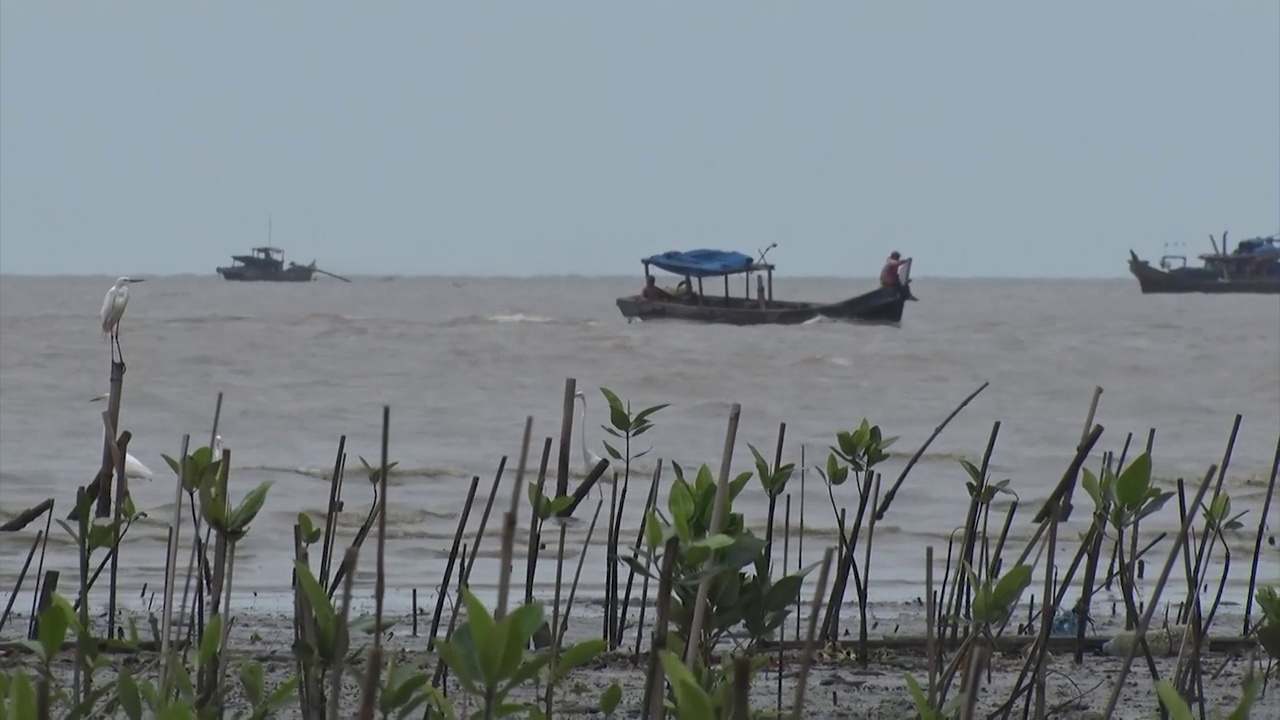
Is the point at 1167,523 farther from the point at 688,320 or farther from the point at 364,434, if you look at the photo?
the point at 688,320

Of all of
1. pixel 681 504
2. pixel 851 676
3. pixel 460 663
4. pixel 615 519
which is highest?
pixel 681 504

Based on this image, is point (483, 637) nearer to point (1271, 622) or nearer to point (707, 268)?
point (1271, 622)

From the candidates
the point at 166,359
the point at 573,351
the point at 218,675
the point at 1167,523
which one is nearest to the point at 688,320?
the point at 573,351

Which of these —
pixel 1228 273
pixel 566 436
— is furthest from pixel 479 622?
pixel 1228 273

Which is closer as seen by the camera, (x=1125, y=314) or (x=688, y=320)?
(x=688, y=320)

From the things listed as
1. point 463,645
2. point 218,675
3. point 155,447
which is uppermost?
point 463,645

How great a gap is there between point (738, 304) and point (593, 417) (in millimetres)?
19596

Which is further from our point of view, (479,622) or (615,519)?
(615,519)

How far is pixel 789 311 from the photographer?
32906 mm

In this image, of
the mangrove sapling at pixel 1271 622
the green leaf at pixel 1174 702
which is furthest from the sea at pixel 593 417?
the green leaf at pixel 1174 702

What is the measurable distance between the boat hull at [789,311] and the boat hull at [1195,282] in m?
27.5

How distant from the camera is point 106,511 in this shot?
4.51 m

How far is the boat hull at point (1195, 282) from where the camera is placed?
5647 cm

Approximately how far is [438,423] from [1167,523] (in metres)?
7.33
